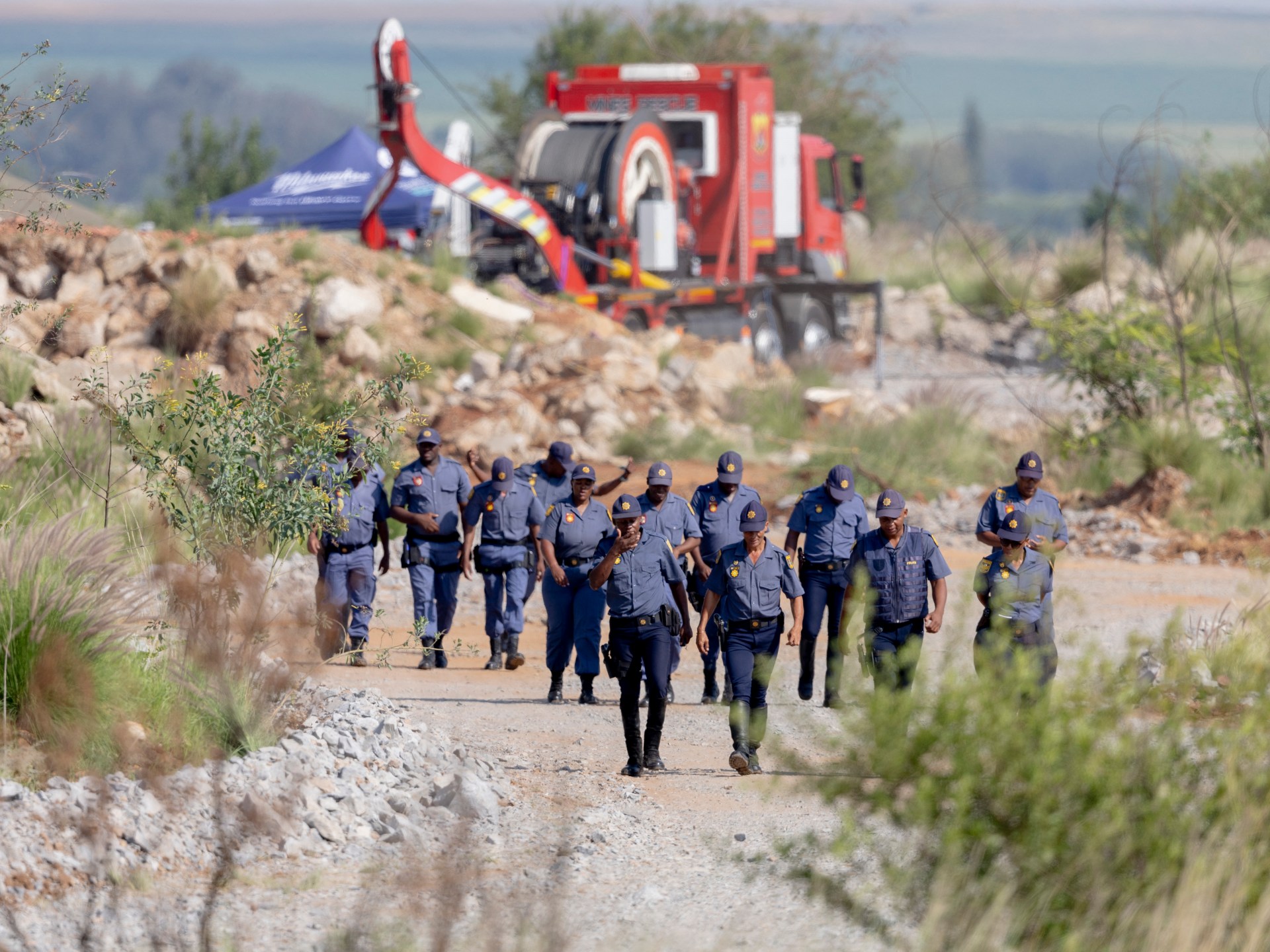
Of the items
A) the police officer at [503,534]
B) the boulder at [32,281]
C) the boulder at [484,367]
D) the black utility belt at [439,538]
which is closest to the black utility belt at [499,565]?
the police officer at [503,534]

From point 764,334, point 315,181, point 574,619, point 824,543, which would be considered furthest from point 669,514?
point 315,181

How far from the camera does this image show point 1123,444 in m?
16.8

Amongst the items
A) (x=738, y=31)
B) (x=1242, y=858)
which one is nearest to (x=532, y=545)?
(x=1242, y=858)

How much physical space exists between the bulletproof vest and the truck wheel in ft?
45.9

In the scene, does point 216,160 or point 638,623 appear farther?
point 216,160

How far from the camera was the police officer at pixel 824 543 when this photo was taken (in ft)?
32.9

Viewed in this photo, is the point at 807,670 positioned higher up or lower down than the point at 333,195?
lower down

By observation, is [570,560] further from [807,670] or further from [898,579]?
[898,579]

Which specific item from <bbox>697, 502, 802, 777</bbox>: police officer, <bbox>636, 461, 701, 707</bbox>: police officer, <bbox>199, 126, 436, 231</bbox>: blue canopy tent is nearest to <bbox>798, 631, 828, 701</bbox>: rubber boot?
<bbox>636, 461, 701, 707</bbox>: police officer

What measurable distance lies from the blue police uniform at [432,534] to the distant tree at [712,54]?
3167 centimetres

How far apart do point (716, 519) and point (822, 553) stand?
73 centimetres

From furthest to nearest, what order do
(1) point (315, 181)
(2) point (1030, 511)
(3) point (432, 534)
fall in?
(1) point (315, 181)
(3) point (432, 534)
(2) point (1030, 511)

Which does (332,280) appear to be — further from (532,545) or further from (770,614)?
(770,614)

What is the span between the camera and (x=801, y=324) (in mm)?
24203
